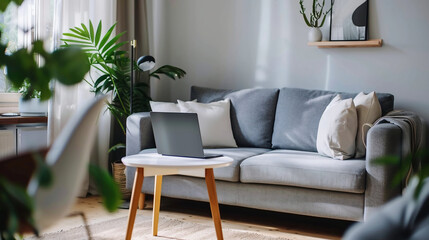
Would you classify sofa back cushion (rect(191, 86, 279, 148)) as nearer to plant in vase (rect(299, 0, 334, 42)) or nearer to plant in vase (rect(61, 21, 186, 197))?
plant in vase (rect(299, 0, 334, 42))

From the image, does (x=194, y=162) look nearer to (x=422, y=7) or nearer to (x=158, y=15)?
(x=422, y=7)

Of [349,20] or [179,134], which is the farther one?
[349,20]

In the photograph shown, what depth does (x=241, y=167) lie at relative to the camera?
3094 mm

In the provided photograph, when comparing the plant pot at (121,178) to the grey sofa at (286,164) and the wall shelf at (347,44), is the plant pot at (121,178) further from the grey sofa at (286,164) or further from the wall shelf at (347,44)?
the wall shelf at (347,44)

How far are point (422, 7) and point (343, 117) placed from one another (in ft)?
3.59

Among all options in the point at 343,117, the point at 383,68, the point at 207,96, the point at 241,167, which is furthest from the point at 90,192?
the point at 383,68

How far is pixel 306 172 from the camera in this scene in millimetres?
2875

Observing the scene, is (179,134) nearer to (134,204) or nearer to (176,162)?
(176,162)

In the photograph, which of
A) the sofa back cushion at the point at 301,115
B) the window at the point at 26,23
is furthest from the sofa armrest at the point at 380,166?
the window at the point at 26,23

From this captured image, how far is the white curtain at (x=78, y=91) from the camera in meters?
3.78

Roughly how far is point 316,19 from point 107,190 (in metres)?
3.27

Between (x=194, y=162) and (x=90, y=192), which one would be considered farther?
(x=90, y=192)

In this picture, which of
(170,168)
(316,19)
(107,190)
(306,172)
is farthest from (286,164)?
(107,190)

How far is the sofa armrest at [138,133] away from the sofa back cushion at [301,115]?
2.86ft
